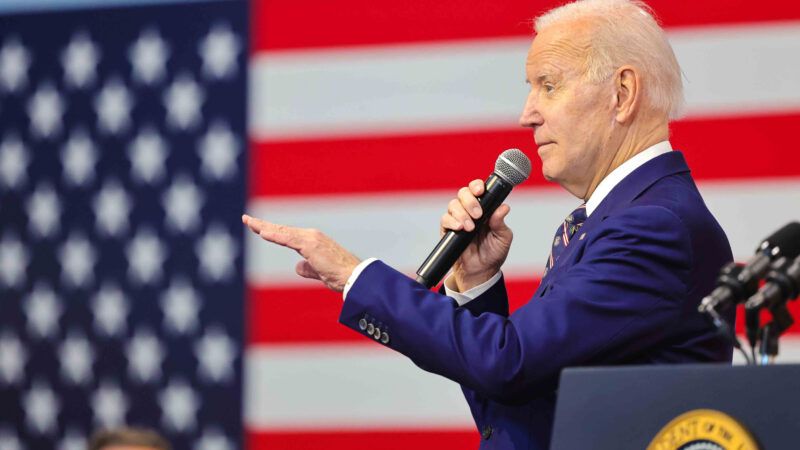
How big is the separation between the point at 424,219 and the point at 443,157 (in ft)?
0.64

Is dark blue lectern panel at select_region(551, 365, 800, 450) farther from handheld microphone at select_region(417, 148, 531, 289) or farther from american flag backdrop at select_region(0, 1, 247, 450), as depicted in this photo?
american flag backdrop at select_region(0, 1, 247, 450)

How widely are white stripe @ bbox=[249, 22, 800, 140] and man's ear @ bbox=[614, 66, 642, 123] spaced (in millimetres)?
1336

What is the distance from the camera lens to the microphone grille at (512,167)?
6.38 ft

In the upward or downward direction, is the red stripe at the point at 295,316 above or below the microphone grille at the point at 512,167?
below

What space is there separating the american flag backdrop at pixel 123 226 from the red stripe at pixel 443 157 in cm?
17

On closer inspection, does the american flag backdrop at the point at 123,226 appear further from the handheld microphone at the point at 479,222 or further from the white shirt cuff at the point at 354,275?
the white shirt cuff at the point at 354,275

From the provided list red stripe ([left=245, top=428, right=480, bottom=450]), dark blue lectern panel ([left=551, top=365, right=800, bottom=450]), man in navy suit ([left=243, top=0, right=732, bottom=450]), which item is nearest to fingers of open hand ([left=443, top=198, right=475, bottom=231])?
man in navy suit ([left=243, top=0, right=732, bottom=450])

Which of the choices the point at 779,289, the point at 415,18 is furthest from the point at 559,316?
the point at 415,18

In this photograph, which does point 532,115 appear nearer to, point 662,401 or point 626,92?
point 626,92

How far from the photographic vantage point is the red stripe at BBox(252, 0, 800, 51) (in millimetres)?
3244

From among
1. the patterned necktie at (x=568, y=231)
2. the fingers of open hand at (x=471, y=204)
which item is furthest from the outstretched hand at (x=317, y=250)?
the patterned necktie at (x=568, y=231)

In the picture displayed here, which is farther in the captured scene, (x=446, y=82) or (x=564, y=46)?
(x=446, y=82)

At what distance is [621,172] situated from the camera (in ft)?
6.15

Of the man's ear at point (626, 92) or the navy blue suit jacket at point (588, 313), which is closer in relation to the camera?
the navy blue suit jacket at point (588, 313)
